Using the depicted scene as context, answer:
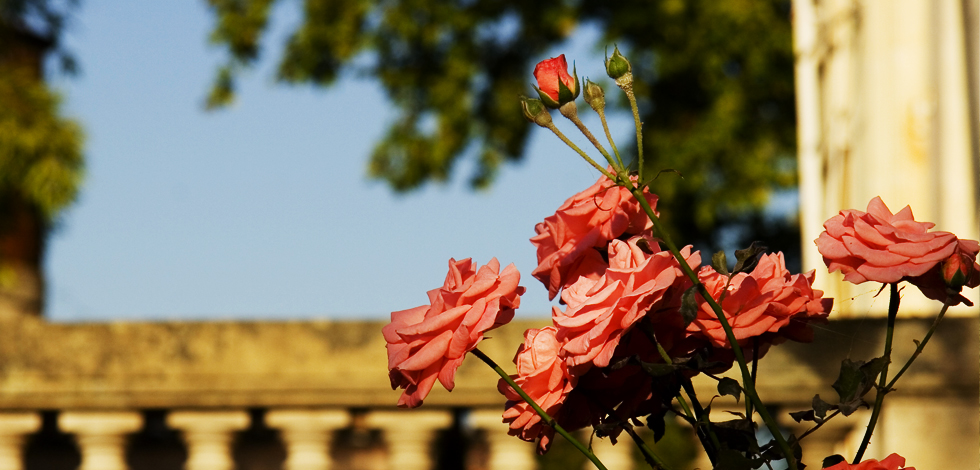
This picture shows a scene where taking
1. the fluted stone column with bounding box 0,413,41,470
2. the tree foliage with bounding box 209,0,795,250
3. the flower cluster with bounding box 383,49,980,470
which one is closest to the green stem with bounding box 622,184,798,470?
the flower cluster with bounding box 383,49,980,470

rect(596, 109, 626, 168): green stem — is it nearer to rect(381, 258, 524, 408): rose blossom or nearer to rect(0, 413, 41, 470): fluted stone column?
rect(381, 258, 524, 408): rose blossom

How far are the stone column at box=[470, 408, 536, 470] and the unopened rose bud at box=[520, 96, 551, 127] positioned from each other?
1.80 metres

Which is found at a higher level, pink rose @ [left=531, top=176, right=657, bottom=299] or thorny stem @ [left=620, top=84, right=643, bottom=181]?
thorny stem @ [left=620, top=84, right=643, bottom=181]

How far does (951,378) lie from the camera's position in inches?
Answer: 92.0

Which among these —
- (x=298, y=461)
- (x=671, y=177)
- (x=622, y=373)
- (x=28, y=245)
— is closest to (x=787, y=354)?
(x=298, y=461)

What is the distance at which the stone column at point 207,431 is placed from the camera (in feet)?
9.07

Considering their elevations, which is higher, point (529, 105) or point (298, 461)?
point (529, 105)

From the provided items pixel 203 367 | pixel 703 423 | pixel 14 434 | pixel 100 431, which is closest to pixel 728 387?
pixel 703 423

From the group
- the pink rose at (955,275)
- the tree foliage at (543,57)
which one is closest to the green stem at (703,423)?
the pink rose at (955,275)

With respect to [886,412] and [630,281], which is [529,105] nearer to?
[630,281]

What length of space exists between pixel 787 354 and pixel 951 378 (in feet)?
1.18

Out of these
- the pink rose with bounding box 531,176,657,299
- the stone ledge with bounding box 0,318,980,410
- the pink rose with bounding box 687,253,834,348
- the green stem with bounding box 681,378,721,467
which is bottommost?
the stone ledge with bounding box 0,318,980,410

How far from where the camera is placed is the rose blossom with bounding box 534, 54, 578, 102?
0.97 metres

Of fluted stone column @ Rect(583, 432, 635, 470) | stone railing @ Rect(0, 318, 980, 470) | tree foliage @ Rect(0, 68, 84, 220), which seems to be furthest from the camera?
tree foliage @ Rect(0, 68, 84, 220)
